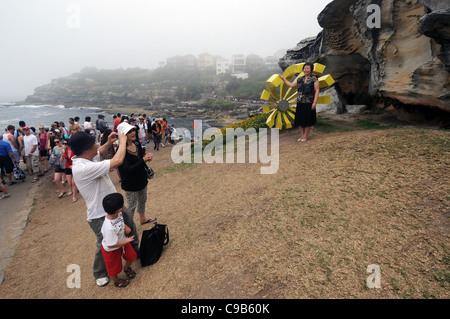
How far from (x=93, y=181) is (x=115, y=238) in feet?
2.68

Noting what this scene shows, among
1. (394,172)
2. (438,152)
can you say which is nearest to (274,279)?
(394,172)

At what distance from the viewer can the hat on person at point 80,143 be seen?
3.00 meters

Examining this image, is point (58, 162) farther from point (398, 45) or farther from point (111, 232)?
point (398, 45)

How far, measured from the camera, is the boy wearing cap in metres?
2.91

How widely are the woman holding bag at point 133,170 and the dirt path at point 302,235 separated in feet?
3.31

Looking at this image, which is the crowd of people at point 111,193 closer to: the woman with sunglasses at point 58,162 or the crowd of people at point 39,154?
the crowd of people at point 39,154

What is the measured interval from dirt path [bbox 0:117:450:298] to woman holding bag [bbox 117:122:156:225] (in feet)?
3.31

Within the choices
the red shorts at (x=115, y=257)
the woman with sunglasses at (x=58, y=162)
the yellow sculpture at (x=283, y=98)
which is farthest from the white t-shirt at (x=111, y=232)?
the yellow sculpture at (x=283, y=98)

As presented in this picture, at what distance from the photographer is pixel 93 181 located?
306 cm

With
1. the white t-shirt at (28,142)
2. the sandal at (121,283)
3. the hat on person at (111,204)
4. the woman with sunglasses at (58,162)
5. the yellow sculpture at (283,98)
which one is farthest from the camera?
the white t-shirt at (28,142)

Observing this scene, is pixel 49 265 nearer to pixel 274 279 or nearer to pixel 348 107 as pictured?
pixel 274 279

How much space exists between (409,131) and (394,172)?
226 cm

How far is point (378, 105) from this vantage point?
10727mm

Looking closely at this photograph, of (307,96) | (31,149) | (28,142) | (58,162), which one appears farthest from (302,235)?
(28,142)
